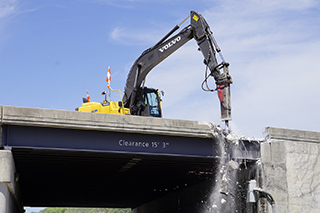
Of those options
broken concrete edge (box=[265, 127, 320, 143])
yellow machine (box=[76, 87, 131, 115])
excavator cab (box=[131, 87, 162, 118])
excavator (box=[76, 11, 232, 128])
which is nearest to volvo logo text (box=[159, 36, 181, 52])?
excavator (box=[76, 11, 232, 128])

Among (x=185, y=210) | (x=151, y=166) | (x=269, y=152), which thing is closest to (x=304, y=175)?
(x=269, y=152)

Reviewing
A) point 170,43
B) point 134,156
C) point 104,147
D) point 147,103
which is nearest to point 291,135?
point 134,156

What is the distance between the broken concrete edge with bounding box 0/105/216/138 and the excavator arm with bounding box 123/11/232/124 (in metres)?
4.73

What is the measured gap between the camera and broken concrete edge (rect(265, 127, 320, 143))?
956 inches

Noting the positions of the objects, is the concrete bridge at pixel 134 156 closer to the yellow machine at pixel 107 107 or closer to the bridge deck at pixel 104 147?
the bridge deck at pixel 104 147

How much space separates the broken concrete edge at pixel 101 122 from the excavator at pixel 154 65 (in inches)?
217

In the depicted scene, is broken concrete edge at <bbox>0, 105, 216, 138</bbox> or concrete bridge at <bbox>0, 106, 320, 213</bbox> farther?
concrete bridge at <bbox>0, 106, 320, 213</bbox>

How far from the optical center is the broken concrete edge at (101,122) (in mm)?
19453

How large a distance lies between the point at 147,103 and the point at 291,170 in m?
10.3

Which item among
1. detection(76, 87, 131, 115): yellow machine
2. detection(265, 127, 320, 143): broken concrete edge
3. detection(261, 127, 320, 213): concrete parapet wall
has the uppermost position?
detection(76, 87, 131, 115): yellow machine

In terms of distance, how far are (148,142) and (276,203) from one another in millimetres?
6570

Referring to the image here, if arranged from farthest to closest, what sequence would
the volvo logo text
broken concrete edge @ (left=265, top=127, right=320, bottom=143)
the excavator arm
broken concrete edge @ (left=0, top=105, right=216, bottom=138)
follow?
the volvo logo text → the excavator arm → broken concrete edge @ (left=265, top=127, right=320, bottom=143) → broken concrete edge @ (left=0, top=105, right=216, bottom=138)

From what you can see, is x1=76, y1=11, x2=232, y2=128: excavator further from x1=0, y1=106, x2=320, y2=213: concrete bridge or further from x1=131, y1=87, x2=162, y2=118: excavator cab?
x1=0, y1=106, x2=320, y2=213: concrete bridge

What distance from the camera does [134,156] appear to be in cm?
2227
